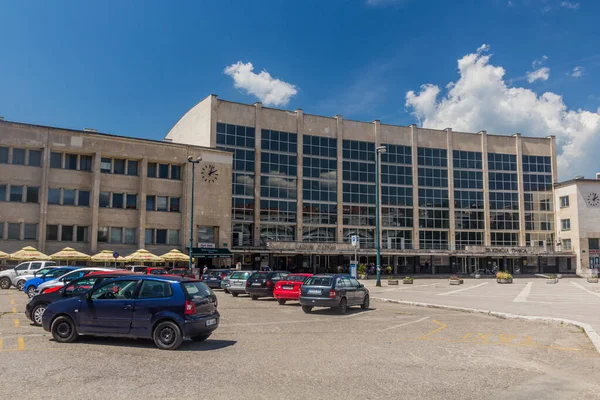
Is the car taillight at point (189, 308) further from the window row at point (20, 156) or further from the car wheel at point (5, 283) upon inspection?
the window row at point (20, 156)

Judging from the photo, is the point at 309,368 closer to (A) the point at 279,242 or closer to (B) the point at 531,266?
(A) the point at 279,242

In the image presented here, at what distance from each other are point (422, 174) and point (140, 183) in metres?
38.5

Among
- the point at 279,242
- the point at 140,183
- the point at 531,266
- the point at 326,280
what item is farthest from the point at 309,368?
the point at 531,266

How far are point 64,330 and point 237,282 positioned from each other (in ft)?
51.9

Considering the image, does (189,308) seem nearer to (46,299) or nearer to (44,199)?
(46,299)

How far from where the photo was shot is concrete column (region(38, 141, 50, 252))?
4522cm

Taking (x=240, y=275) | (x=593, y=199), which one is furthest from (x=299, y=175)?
(x=593, y=199)

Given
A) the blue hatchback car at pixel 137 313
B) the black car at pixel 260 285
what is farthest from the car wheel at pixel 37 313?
the black car at pixel 260 285

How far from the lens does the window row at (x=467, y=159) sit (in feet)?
239

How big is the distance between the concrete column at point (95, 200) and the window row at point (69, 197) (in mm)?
737

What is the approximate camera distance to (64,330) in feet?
36.9

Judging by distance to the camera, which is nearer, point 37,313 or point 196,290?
point 196,290

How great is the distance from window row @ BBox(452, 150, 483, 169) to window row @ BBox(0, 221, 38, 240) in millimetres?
53363

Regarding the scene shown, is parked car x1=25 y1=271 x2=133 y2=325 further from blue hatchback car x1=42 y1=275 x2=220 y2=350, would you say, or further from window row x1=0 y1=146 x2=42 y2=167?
window row x1=0 y1=146 x2=42 y2=167
